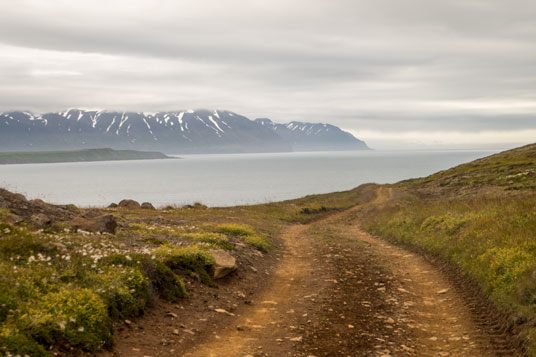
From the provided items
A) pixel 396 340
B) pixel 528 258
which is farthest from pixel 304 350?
pixel 528 258

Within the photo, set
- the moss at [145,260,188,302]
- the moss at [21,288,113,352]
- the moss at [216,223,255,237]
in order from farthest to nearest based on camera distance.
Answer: the moss at [216,223,255,237] → the moss at [145,260,188,302] → the moss at [21,288,113,352]

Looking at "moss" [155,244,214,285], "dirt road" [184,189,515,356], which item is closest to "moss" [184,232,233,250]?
"dirt road" [184,189,515,356]

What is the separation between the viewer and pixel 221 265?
14.4 metres

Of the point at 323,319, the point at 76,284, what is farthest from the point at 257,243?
the point at 76,284

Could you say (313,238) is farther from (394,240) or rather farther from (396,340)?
(396,340)

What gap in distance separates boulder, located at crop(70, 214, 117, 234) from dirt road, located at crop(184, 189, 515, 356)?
23.2 feet

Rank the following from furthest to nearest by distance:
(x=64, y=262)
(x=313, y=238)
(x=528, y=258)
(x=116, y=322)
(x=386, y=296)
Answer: (x=313, y=238) < (x=386, y=296) < (x=528, y=258) < (x=64, y=262) < (x=116, y=322)

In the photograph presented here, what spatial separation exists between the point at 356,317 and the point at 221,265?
200 inches

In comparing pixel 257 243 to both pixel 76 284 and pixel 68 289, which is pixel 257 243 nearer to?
pixel 76 284

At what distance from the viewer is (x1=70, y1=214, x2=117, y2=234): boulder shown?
16.9 metres

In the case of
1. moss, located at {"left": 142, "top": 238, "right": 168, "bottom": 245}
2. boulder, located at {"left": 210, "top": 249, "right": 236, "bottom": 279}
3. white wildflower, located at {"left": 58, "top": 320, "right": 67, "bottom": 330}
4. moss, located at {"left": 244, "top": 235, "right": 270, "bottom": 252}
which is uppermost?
white wildflower, located at {"left": 58, "top": 320, "right": 67, "bottom": 330}

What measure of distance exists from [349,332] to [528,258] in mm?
5778

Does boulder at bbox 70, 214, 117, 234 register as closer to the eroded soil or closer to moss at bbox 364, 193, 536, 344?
the eroded soil

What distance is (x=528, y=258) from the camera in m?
11.9
